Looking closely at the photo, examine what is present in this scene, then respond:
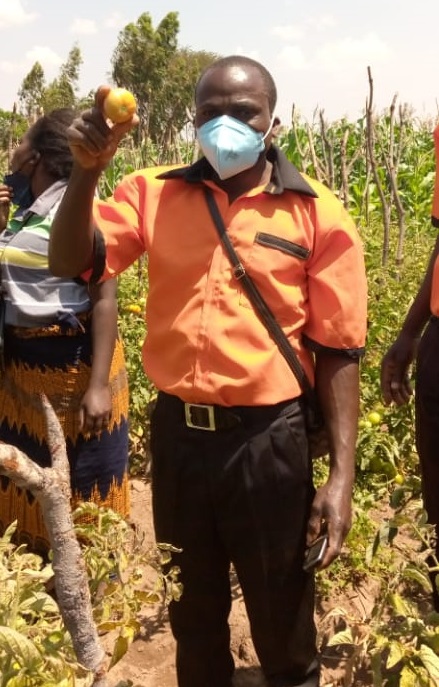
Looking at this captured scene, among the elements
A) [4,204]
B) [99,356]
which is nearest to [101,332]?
[99,356]

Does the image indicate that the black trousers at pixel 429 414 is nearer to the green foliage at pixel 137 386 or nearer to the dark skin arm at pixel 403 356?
the dark skin arm at pixel 403 356

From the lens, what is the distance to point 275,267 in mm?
1665

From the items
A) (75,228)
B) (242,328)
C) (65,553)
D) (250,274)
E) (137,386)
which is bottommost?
(137,386)

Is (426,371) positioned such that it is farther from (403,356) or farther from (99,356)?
(99,356)

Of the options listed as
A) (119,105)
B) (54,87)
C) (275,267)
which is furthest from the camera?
(54,87)

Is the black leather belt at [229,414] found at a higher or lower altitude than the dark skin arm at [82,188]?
lower

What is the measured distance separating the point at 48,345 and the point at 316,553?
1191mm

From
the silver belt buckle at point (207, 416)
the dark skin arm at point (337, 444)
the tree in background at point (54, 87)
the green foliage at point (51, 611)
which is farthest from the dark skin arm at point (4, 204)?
the tree in background at point (54, 87)

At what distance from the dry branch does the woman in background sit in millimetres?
1399

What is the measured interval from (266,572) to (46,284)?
116cm

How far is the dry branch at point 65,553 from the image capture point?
925mm

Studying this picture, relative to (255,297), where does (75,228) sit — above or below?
above

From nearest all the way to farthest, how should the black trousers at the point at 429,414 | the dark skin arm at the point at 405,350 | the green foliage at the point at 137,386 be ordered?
1. the black trousers at the point at 429,414
2. the dark skin arm at the point at 405,350
3. the green foliage at the point at 137,386

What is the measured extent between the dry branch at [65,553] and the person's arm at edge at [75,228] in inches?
27.6
